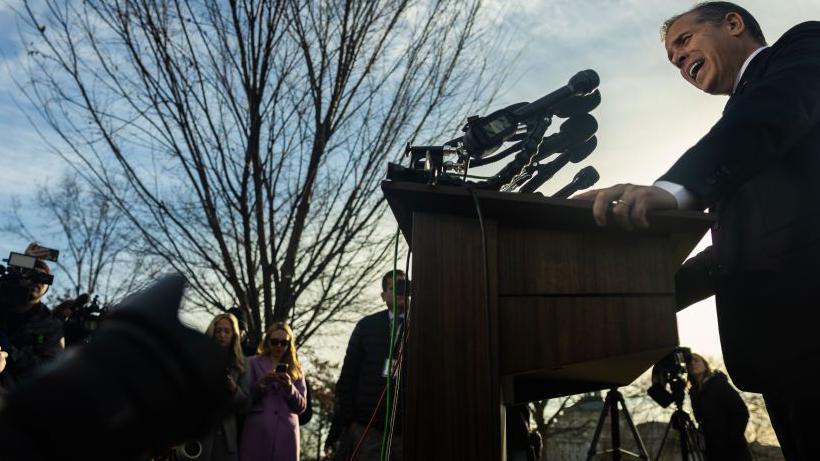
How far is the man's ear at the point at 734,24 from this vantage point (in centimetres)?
185

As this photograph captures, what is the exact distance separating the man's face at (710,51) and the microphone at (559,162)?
13.9 inches

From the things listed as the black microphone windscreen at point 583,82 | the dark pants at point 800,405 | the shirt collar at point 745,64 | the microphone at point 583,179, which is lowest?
the dark pants at point 800,405

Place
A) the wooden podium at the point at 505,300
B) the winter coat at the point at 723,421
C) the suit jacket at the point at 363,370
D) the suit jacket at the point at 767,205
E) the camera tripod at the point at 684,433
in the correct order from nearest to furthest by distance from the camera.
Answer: the wooden podium at the point at 505,300 → the suit jacket at the point at 767,205 → the suit jacket at the point at 363,370 → the winter coat at the point at 723,421 → the camera tripod at the point at 684,433

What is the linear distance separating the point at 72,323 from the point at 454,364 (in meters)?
5.01

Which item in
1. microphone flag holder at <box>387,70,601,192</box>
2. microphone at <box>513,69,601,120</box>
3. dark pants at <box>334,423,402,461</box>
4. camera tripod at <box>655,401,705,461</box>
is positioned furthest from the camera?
camera tripod at <box>655,401,705,461</box>

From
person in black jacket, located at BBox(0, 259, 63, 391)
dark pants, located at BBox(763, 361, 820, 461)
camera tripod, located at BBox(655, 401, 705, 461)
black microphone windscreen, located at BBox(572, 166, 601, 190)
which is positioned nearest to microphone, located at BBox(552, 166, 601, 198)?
black microphone windscreen, located at BBox(572, 166, 601, 190)

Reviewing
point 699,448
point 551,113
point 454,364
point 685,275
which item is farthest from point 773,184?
point 699,448

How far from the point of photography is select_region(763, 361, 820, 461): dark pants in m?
1.31

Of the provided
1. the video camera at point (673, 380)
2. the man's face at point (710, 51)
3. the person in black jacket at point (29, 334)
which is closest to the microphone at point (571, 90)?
the man's face at point (710, 51)

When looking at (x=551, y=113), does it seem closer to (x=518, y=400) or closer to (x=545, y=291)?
(x=545, y=291)

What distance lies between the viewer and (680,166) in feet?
4.63

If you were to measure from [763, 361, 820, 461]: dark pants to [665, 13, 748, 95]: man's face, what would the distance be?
0.89 m

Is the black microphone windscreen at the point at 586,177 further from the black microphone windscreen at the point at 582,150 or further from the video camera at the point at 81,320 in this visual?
the video camera at the point at 81,320

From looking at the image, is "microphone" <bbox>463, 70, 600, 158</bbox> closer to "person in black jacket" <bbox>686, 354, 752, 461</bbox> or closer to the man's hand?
the man's hand
